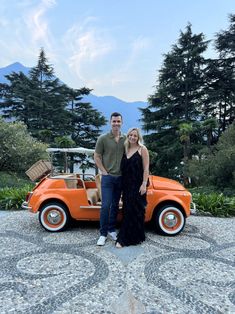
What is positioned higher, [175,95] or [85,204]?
[175,95]

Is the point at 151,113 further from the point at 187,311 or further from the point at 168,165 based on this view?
the point at 187,311

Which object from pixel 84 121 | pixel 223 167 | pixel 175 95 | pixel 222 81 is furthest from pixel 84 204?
pixel 84 121

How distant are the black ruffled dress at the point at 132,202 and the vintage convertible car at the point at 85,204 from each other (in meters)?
0.48

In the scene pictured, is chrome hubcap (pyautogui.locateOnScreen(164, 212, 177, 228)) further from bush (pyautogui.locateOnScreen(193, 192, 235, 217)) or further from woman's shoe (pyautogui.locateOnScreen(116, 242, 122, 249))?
bush (pyautogui.locateOnScreen(193, 192, 235, 217))

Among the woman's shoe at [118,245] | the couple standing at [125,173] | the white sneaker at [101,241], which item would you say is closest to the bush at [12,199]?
the white sneaker at [101,241]

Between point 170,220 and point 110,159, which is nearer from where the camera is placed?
point 110,159

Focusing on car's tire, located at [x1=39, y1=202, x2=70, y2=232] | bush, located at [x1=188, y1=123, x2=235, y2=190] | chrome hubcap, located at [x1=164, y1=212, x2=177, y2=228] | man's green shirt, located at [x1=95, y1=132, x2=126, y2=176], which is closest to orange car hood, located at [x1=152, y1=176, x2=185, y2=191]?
chrome hubcap, located at [x1=164, y1=212, x2=177, y2=228]

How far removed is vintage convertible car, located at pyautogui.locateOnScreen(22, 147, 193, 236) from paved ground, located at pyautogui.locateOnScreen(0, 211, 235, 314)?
0.20m

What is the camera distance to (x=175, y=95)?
918 inches

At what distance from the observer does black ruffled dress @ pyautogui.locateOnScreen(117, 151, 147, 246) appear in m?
3.89

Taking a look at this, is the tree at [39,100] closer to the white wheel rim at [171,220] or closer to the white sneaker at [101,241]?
the white wheel rim at [171,220]

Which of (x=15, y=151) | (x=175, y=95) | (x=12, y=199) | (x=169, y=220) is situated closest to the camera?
(x=169, y=220)

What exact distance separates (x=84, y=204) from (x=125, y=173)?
1.02 m

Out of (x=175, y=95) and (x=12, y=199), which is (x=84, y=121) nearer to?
(x=175, y=95)
